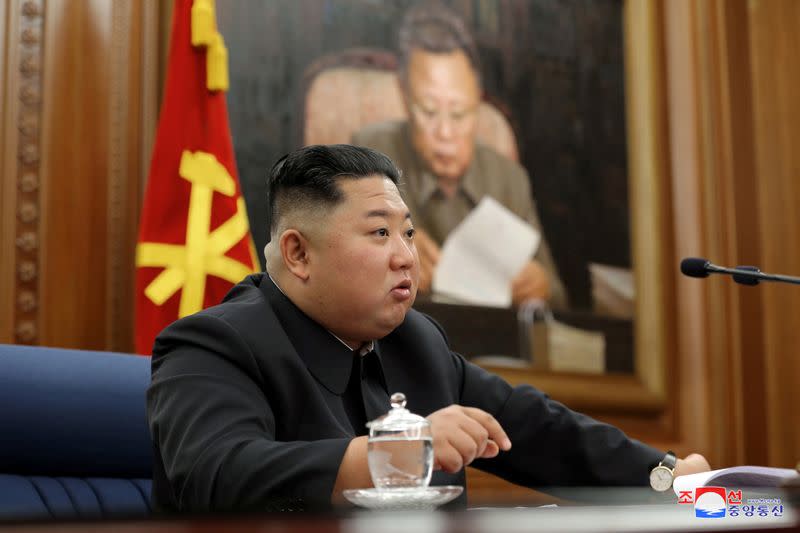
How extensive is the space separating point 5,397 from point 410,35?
2614 mm

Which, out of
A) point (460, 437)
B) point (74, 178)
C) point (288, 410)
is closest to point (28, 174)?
point (74, 178)

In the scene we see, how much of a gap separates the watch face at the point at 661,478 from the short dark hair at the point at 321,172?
81 centimetres

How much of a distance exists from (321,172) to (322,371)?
0.42 meters

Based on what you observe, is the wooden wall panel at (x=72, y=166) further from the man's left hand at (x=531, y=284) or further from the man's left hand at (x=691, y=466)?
the man's left hand at (x=691, y=466)

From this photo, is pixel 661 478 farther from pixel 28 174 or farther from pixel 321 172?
pixel 28 174

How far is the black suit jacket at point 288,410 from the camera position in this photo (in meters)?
1.66

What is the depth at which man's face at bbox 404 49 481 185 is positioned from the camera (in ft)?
14.2

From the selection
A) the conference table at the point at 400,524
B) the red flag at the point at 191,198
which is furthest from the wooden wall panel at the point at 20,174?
the conference table at the point at 400,524

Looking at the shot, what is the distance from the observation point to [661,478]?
2.13 meters

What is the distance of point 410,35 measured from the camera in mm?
4340

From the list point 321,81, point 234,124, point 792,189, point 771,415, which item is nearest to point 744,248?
point 792,189

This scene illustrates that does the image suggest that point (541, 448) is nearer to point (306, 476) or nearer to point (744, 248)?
point (306, 476)
